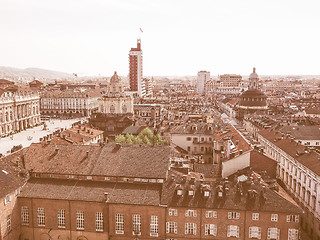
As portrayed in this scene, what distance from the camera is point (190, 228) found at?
48281mm

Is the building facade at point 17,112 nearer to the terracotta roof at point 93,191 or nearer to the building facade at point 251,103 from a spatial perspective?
the terracotta roof at point 93,191

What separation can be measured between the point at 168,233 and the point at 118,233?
297 inches

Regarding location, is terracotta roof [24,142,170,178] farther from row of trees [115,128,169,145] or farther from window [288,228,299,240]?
row of trees [115,128,169,145]

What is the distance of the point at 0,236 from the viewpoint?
157ft

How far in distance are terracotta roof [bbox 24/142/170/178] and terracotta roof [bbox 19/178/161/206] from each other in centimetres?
175

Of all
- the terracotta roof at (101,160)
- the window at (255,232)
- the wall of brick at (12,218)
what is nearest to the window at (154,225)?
the terracotta roof at (101,160)

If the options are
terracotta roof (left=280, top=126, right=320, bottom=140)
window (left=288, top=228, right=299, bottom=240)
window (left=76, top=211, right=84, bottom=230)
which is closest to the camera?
window (left=288, top=228, right=299, bottom=240)

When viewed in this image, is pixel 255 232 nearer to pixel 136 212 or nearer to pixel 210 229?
pixel 210 229

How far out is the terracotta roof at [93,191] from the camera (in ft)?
163

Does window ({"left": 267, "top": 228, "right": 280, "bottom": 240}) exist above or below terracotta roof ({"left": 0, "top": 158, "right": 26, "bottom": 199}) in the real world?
below

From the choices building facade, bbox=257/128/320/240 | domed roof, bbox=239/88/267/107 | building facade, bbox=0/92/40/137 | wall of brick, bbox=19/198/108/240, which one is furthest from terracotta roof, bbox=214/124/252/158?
building facade, bbox=0/92/40/137

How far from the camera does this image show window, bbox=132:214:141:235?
162 ft

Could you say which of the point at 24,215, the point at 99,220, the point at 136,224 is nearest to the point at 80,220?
the point at 99,220

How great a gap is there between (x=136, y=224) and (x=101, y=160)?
503 inches
